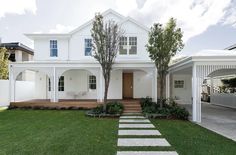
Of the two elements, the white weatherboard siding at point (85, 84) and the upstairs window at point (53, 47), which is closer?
the white weatherboard siding at point (85, 84)

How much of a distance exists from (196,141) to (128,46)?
12.5m

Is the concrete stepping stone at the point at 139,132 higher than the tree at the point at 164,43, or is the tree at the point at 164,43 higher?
the tree at the point at 164,43

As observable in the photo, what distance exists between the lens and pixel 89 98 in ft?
64.3

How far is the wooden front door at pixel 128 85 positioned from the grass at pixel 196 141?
9.55 m

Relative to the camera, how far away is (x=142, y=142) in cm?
759

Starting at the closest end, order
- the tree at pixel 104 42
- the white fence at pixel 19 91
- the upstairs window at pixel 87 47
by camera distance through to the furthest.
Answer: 1. the tree at pixel 104 42
2. the upstairs window at pixel 87 47
3. the white fence at pixel 19 91

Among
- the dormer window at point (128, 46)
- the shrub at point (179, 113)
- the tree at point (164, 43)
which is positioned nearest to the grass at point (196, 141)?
the shrub at point (179, 113)

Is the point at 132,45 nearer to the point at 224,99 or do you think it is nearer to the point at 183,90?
the point at 183,90

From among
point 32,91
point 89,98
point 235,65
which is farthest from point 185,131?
point 32,91

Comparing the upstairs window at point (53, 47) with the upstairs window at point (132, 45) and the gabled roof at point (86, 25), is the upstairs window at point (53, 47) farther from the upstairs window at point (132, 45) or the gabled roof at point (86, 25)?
the upstairs window at point (132, 45)

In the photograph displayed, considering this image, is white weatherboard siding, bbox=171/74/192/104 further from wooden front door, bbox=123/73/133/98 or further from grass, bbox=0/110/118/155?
grass, bbox=0/110/118/155

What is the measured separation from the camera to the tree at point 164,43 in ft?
44.7

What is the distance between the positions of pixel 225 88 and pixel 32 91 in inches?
772

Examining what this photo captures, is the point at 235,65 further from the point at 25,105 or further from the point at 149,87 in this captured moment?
the point at 25,105
